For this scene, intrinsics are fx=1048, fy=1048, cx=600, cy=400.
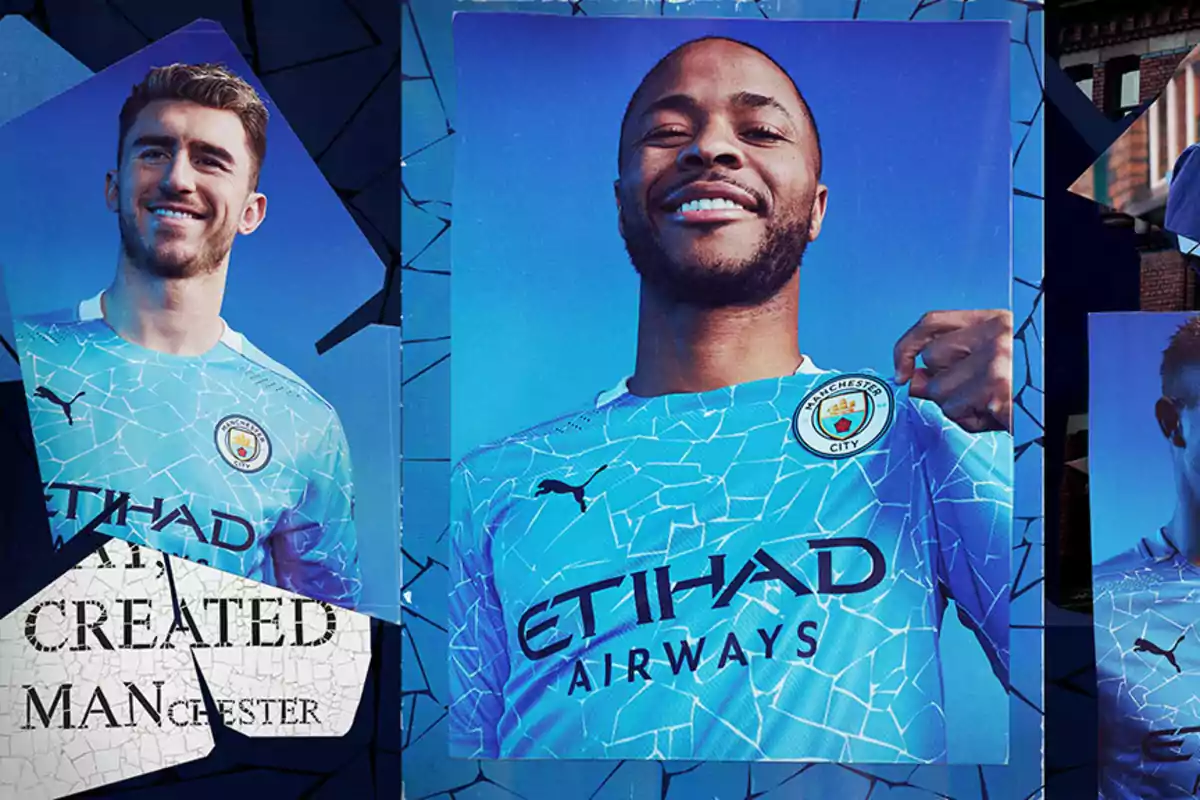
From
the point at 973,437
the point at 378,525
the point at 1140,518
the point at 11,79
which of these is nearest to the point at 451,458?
the point at 378,525

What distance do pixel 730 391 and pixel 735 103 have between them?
0.79 meters

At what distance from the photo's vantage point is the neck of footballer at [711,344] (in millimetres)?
2881

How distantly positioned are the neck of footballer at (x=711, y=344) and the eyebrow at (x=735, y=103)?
475 mm

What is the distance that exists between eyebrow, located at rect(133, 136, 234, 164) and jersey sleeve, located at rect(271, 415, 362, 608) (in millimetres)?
Answer: 796

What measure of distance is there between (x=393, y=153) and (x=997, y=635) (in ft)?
6.97

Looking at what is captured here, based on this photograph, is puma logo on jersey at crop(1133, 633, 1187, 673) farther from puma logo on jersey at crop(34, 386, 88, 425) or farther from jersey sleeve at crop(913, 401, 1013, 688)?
puma logo on jersey at crop(34, 386, 88, 425)

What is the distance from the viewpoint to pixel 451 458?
9.48ft

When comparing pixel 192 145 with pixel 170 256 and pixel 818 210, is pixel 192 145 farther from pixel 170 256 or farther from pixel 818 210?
pixel 818 210

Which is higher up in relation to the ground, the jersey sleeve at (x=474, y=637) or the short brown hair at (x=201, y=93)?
the short brown hair at (x=201, y=93)

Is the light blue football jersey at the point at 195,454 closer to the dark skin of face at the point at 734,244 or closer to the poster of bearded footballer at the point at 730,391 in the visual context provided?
the poster of bearded footballer at the point at 730,391

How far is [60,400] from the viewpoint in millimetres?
2906

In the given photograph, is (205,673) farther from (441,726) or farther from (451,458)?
(451,458)

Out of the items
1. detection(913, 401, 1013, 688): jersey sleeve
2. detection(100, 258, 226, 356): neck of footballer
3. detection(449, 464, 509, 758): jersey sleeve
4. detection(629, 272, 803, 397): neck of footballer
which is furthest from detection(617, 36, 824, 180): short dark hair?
detection(100, 258, 226, 356): neck of footballer

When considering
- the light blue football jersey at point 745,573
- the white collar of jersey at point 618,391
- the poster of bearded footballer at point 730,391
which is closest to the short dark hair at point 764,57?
the poster of bearded footballer at point 730,391
